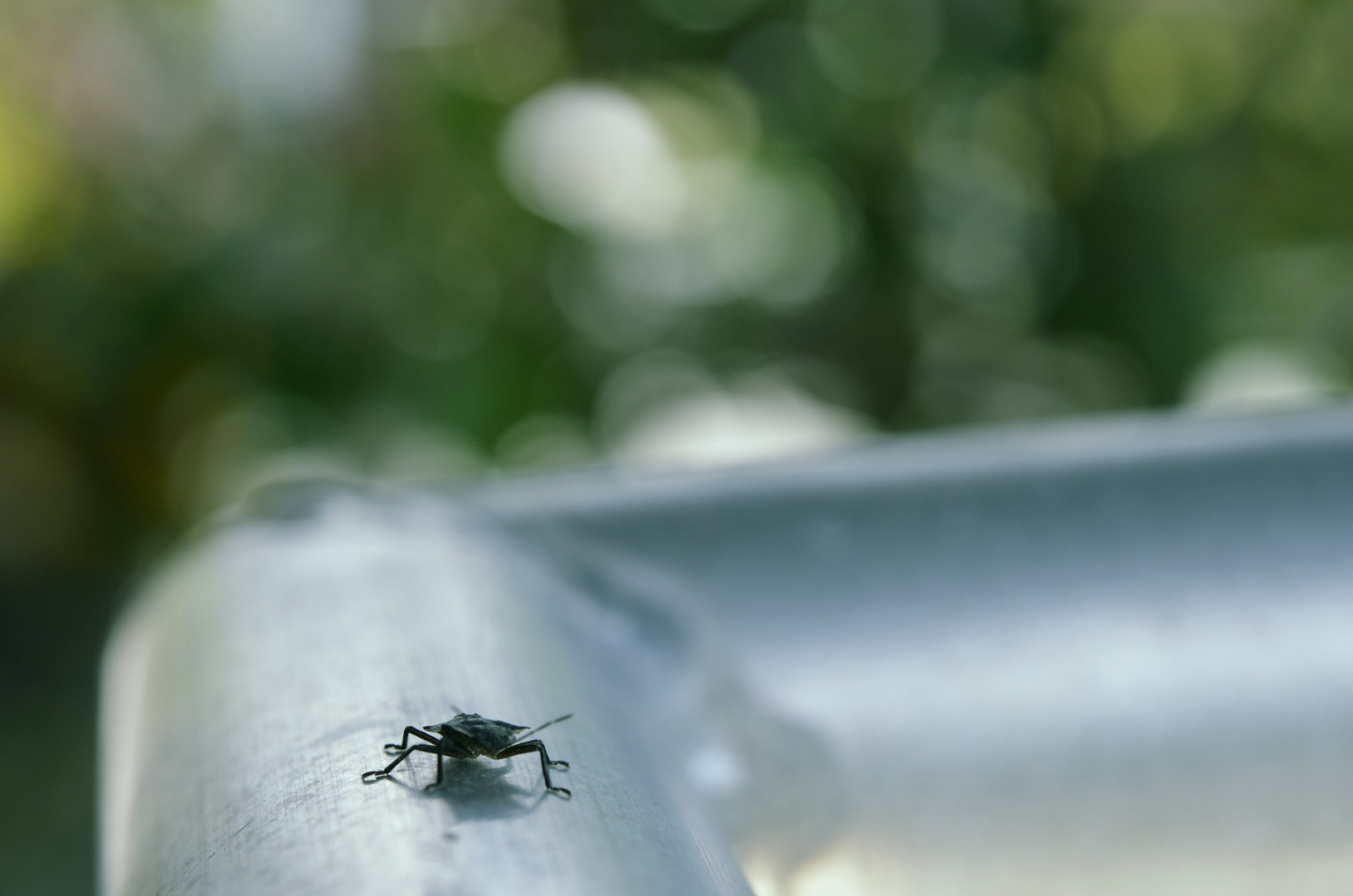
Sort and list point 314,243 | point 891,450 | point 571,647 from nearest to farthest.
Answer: point 571,647 < point 891,450 < point 314,243

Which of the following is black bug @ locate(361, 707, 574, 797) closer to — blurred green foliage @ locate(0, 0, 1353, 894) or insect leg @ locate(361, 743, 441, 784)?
insect leg @ locate(361, 743, 441, 784)

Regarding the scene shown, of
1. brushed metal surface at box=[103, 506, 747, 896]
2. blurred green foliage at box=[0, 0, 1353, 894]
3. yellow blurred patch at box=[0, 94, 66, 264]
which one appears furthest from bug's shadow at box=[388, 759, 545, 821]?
yellow blurred patch at box=[0, 94, 66, 264]

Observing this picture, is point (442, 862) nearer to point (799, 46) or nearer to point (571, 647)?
point (571, 647)

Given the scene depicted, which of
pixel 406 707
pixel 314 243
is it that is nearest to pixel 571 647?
pixel 406 707

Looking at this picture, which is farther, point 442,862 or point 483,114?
point 483,114

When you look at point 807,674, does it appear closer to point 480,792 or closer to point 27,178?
point 480,792

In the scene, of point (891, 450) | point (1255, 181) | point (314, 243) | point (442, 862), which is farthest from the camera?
point (1255, 181)

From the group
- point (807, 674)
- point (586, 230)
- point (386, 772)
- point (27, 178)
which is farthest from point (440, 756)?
point (27, 178)

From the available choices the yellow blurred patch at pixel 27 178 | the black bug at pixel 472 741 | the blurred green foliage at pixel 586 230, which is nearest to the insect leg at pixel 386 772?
the black bug at pixel 472 741
